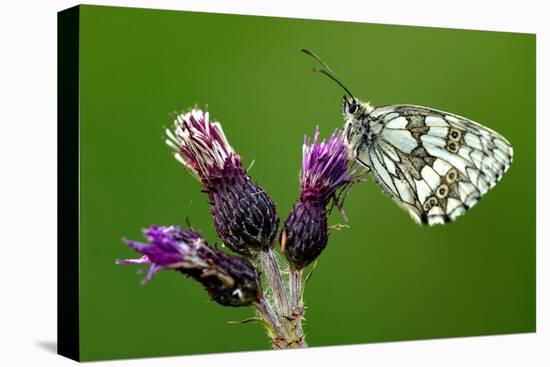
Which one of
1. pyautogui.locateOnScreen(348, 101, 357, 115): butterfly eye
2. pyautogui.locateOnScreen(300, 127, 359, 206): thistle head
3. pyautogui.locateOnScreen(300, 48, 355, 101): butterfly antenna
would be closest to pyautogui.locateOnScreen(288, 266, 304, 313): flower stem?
pyautogui.locateOnScreen(300, 127, 359, 206): thistle head

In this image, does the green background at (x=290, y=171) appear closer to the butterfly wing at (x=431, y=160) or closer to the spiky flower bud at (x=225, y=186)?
the butterfly wing at (x=431, y=160)

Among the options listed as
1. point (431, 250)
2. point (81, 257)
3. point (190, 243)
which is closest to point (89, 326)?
point (81, 257)

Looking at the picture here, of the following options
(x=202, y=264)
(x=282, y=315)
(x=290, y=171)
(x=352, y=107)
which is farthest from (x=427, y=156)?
(x=202, y=264)

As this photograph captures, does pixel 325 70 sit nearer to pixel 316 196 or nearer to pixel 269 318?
pixel 316 196

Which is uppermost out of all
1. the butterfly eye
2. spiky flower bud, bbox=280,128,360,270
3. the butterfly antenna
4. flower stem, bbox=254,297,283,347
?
the butterfly antenna

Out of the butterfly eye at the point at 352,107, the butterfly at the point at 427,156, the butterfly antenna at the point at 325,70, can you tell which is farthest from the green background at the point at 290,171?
the butterfly at the point at 427,156

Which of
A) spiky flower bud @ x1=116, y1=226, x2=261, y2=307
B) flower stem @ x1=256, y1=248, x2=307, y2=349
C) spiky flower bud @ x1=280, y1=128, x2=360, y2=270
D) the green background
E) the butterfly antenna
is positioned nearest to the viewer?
spiky flower bud @ x1=116, y1=226, x2=261, y2=307

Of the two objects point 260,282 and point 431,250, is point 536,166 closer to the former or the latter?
point 431,250

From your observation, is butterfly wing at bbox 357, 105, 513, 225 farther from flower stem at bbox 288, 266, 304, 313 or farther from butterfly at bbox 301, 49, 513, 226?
flower stem at bbox 288, 266, 304, 313
